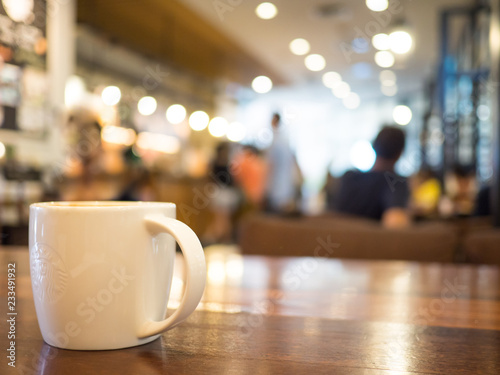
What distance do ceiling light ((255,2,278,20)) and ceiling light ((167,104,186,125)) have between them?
2561mm

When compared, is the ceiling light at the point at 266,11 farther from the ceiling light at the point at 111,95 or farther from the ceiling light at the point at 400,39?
the ceiling light at the point at 111,95

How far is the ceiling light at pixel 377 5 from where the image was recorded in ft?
17.6

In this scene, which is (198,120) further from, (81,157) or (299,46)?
(81,157)

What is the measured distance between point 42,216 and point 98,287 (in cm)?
8

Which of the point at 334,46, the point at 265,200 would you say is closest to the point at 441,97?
the point at 265,200

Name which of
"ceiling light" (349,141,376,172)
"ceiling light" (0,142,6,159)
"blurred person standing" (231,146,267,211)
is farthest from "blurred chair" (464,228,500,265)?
"ceiling light" (349,141,376,172)

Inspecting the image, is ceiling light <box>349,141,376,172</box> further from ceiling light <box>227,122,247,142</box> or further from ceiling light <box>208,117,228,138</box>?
A: ceiling light <box>208,117,228,138</box>

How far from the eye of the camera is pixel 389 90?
37.7 ft

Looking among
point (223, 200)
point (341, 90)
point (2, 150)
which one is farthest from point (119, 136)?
point (341, 90)

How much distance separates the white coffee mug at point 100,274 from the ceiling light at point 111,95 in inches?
253

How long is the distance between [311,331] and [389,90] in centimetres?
1175

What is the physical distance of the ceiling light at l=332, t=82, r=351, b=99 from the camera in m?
10.9

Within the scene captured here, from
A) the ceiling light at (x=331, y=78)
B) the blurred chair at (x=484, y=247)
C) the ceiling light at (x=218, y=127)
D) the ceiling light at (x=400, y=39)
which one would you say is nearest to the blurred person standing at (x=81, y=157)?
the blurred chair at (x=484, y=247)

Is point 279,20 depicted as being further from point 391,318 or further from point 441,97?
point 391,318
